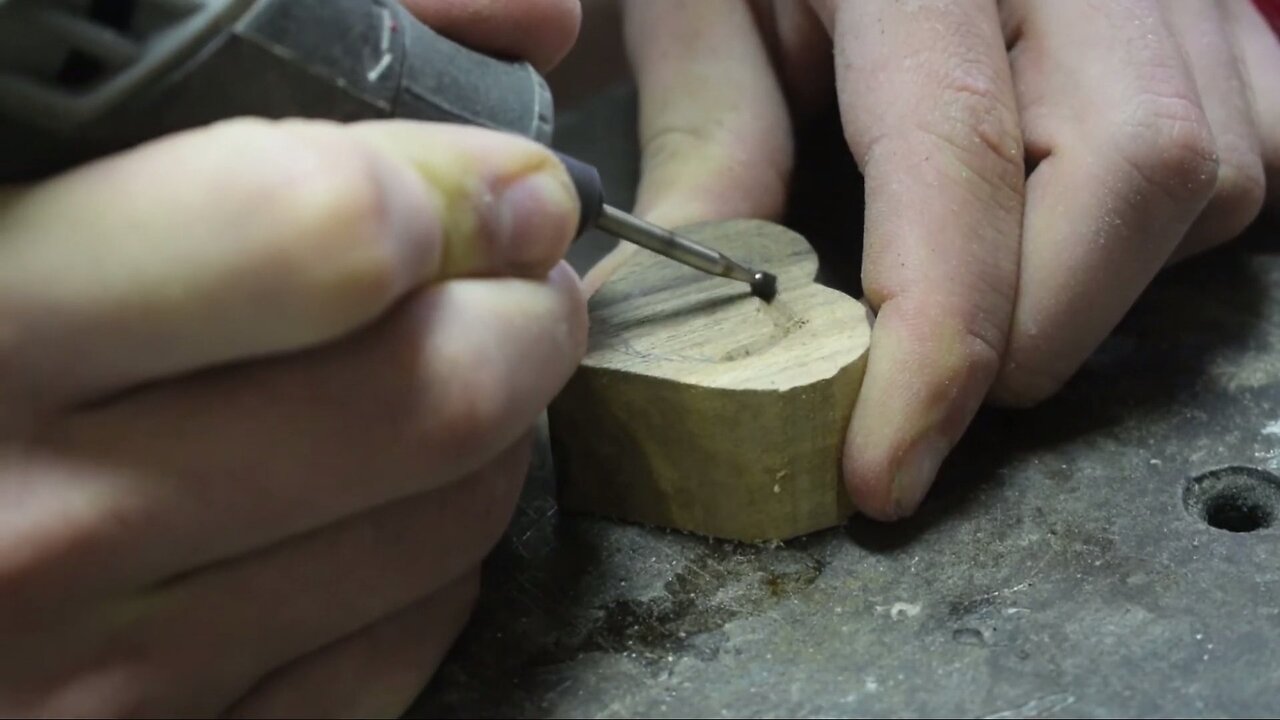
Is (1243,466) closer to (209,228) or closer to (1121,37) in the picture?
(1121,37)

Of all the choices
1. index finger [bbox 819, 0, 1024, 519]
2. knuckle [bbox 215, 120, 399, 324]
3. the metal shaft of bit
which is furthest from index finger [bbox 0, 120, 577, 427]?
index finger [bbox 819, 0, 1024, 519]

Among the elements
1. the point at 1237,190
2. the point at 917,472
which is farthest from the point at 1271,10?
the point at 917,472

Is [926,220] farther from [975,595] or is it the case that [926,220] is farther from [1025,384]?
[975,595]

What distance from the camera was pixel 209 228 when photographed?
18.2 inches

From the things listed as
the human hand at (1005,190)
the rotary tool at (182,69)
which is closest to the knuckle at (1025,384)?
the human hand at (1005,190)

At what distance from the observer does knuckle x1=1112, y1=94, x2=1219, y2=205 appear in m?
0.80

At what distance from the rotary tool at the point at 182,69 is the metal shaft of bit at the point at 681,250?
150 millimetres

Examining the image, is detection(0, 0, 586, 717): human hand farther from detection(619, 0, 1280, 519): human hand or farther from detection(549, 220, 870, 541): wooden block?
detection(619, 0, 1280, 519): human hand

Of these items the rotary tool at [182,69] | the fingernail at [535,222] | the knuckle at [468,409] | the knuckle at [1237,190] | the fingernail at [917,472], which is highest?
the rotary tool at [182,69]

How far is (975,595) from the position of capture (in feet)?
2.22

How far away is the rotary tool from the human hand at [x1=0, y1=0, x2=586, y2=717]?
0.08 feet

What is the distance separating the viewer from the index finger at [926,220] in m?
0.73

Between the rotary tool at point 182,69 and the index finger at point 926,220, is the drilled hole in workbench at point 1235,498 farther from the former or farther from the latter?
the rotary tool at point 182,69

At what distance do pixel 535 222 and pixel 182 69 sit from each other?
0.17 meters
